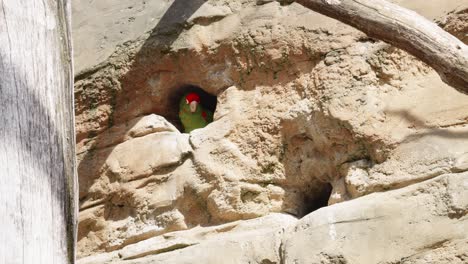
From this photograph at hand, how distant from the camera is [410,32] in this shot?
394 centimetres

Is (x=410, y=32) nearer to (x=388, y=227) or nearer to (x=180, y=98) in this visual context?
(x=388, y=227)

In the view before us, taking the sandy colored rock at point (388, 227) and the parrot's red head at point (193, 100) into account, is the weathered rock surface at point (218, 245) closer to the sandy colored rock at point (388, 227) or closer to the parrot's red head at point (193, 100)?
the sandy colored rock at point (388, 227)

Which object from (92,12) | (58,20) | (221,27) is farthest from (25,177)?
(92,12)

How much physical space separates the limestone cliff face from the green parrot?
86 mm

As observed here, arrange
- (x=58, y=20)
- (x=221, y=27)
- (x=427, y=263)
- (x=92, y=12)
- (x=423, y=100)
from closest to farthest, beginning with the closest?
(x=58, y=20)
(x=427, y=263)
(x=423, y=100)
(x=221, y=27)
(x=92, y=12)

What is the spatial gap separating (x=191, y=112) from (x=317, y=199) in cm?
95

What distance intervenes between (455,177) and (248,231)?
41.3 inches

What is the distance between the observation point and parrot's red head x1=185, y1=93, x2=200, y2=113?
5078mm

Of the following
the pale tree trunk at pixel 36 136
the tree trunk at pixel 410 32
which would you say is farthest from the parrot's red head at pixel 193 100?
the pale tree trunk at pixel 36 136

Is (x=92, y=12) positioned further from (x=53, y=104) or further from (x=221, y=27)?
(x=53, y=104)

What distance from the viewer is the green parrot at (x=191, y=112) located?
5105 mm

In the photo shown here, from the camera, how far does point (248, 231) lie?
4.36m

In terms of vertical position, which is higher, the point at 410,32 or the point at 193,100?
the point at 410,32

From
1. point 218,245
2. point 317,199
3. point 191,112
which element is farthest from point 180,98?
point 218,245
